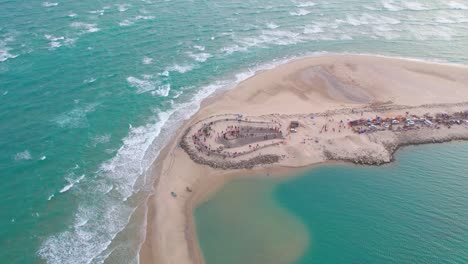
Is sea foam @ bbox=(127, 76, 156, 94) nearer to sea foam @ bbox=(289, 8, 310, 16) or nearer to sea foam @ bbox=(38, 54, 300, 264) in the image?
sea foam @ bbox=(38, 54, 300, 264)

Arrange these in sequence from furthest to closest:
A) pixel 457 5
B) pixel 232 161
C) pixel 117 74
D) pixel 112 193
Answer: pixel 457 5 < pixel 117 74 < pixel 232 161 < pixel 112 193

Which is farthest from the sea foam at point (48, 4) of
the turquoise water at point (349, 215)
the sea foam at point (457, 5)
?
the sea foam at point (457, 5)

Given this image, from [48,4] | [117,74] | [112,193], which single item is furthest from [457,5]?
[48,4]

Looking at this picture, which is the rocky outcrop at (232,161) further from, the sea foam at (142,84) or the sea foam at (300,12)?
the sea foam at (300,12)

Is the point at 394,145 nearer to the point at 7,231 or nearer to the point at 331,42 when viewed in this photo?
the point at 331,42

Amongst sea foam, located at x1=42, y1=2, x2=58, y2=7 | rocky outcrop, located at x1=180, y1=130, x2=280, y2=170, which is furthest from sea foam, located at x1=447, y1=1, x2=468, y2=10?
sea foam, located at x1=42, y1=2, x2=58, y2=7

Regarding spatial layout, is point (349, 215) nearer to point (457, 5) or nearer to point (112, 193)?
point (112, 193)
